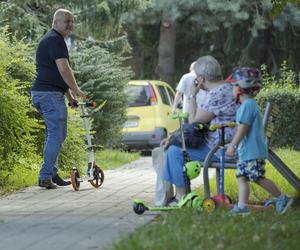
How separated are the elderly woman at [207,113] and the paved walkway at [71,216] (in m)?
0.43

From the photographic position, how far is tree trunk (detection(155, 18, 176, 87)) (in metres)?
31.8

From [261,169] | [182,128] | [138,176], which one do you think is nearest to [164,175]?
[182,128]

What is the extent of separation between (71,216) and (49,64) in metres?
2.70

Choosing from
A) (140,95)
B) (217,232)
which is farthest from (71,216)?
(140,95)

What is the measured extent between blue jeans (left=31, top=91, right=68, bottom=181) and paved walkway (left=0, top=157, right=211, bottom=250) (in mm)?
301

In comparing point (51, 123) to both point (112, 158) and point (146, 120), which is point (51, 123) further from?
point (146, 120)

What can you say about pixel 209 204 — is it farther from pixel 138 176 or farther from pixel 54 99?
pixel 138 176

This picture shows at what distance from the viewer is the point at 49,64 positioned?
10031 millimetres

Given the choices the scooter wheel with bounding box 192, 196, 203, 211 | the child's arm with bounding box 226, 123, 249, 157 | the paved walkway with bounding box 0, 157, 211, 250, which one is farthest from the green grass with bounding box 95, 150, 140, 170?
the child's arm with bounding box 226, 123, 249, 157

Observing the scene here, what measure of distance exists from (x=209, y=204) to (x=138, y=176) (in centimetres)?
465

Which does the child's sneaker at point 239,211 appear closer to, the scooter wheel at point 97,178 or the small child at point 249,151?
the small child at point 249,151

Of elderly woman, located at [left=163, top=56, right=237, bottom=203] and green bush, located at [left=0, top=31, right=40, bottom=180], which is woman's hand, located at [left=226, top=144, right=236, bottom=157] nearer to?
elderly woman, located at [left=163, top=56, right=237, bottom=203]

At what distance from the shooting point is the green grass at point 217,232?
5863 millimetres

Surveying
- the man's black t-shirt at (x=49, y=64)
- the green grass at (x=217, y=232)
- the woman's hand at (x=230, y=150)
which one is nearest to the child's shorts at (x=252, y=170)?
the woman's hand at (x=230, y=150)
